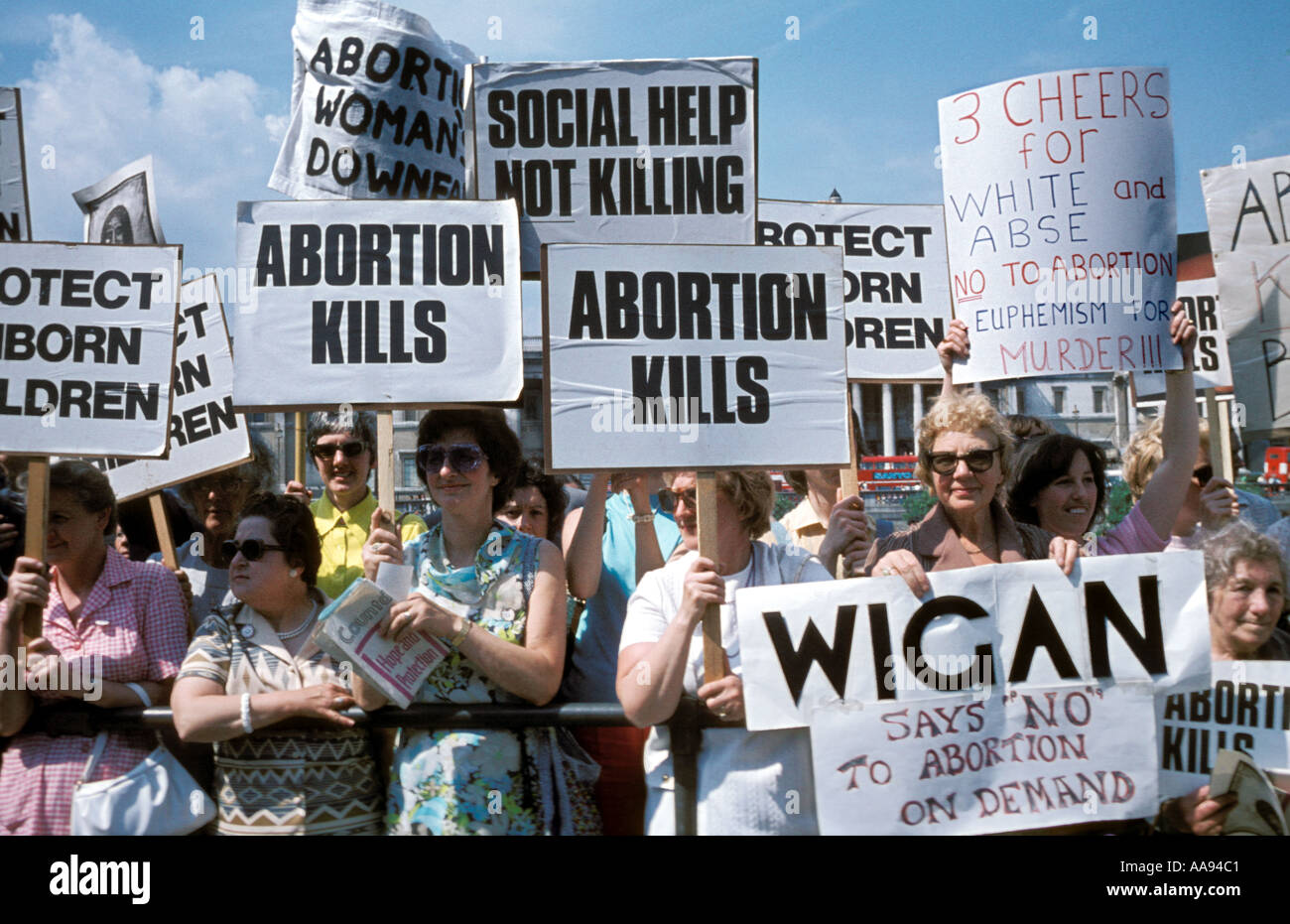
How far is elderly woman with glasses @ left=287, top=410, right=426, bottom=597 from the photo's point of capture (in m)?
4.24

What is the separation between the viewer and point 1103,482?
4242 millimetres

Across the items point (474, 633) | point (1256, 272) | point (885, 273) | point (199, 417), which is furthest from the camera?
point (885, 273)

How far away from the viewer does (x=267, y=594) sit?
3.35m

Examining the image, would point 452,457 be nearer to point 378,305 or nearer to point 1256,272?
point 378,305

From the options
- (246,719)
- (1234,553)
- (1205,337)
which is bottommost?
(246,719)

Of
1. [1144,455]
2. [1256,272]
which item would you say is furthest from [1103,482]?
[1256,272]

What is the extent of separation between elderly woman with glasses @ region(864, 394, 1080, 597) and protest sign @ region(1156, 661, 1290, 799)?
646 mm

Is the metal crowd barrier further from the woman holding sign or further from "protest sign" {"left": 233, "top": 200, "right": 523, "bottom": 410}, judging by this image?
"protest sign" {"left": 233, "top": 200, "right": 523, "bottom": 410}

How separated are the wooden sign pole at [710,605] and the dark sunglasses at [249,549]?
1374 mm

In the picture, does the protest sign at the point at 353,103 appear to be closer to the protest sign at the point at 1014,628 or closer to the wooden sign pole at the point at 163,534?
the wooden sign pole at the point at 163,534

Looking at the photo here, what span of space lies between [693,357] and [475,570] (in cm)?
99

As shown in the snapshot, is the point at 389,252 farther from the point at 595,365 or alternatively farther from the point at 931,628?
the point at 931,628

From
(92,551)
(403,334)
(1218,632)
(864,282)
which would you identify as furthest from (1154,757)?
(92,551)

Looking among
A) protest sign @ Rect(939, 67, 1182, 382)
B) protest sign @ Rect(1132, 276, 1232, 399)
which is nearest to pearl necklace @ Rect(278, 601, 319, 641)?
protest sign @ Rect(939, 67, 1182, 382)
